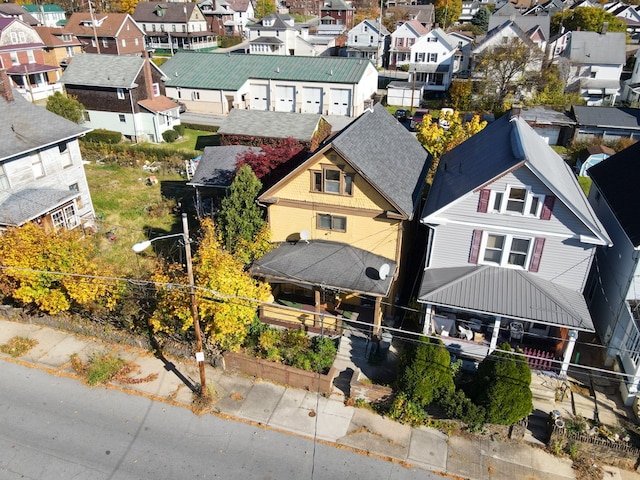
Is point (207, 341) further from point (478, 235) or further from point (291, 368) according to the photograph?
point (478, 235)

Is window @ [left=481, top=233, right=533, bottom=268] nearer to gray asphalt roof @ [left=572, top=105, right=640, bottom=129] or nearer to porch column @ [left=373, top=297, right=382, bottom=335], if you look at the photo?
porch column @ [left=373, top=297, right=382, bottom=335]

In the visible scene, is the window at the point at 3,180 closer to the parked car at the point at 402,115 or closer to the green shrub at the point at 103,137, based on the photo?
the green shrub at the point at 103,137

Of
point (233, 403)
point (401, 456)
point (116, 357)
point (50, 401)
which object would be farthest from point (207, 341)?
point (401, 456)

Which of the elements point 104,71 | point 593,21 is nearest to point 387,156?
point 104,71

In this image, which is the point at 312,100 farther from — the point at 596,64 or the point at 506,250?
the point at 506,250

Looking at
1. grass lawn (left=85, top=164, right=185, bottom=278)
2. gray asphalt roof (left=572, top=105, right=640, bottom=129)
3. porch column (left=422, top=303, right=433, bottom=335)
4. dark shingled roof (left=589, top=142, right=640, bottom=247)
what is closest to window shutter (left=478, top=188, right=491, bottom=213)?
porch column (left=422, top=303, right=433, bottom=335)

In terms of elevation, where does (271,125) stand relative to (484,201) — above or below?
below
